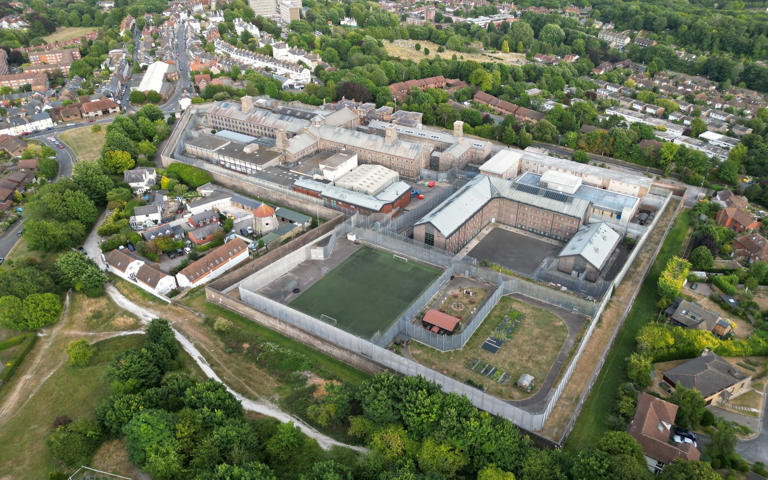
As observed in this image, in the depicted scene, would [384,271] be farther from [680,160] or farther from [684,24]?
[684,24]

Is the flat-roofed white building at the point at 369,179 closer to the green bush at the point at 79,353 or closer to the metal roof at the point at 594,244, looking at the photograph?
the metal roof at the point at 594,244

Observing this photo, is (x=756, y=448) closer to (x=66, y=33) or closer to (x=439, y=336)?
(x=439, y=336)

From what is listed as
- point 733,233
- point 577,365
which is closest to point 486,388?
point 577,365

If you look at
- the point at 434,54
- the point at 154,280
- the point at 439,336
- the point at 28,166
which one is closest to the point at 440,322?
the point at 439,336

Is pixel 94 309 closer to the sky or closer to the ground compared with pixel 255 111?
closer to the ground

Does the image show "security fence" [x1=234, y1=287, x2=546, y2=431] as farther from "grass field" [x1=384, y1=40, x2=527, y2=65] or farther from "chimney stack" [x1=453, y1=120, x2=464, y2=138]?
"grass field" [x1=384, y1=40, x2=527, y2=65]
